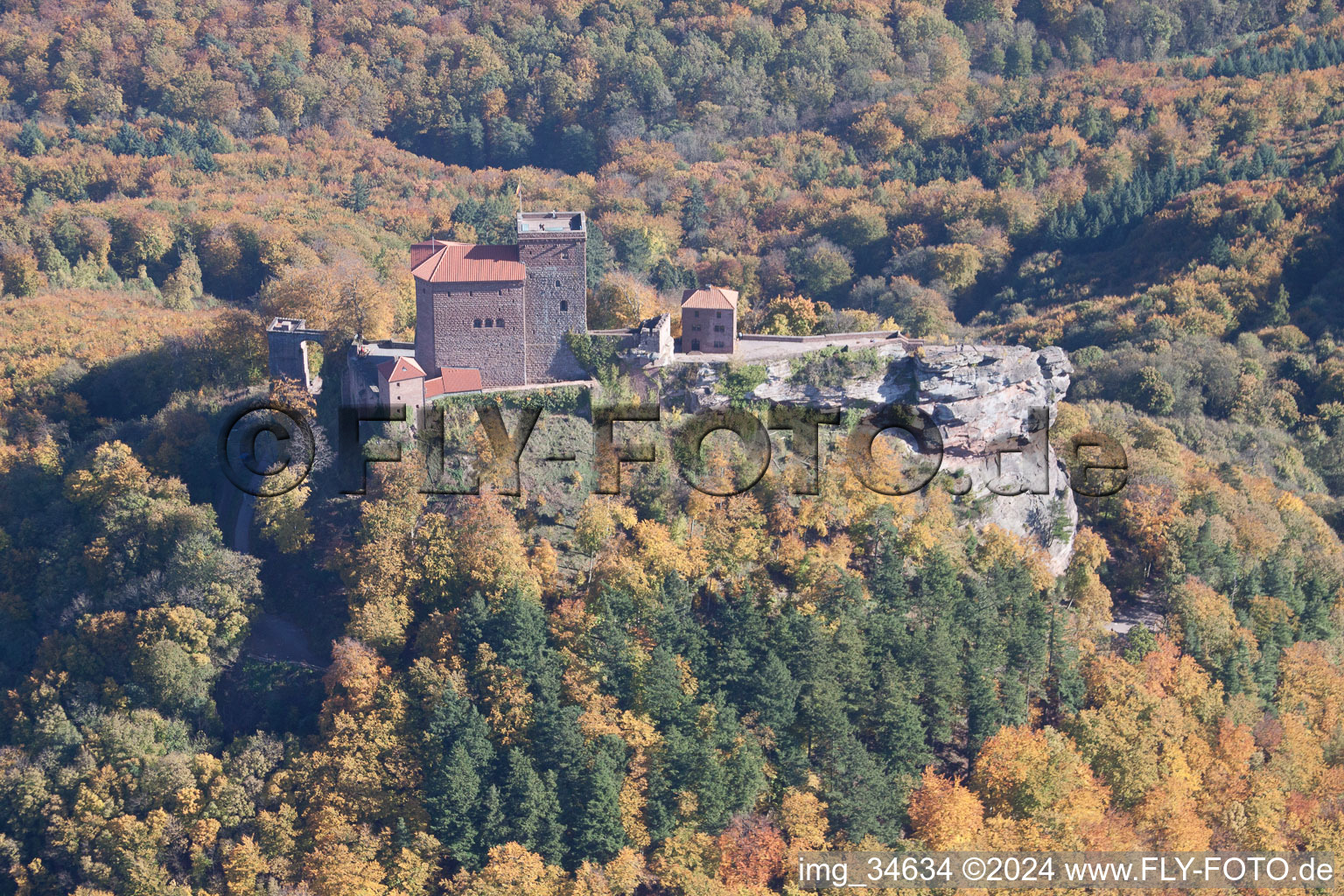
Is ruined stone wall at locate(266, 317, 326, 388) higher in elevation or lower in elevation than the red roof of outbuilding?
lower

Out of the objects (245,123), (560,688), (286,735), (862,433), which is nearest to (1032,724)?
(862,433)

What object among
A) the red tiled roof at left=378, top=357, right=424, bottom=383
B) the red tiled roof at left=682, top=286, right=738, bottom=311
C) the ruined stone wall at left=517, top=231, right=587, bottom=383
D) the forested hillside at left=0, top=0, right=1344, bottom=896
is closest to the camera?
Result: the forested hillside at left=0, top=0, right=1344, bottom=896

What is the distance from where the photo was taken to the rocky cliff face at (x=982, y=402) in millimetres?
64938

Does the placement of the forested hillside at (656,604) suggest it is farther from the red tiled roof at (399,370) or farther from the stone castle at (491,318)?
the red tiled roof at (399,370)

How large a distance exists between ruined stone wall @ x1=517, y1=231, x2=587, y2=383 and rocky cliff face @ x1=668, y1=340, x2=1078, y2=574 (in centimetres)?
564

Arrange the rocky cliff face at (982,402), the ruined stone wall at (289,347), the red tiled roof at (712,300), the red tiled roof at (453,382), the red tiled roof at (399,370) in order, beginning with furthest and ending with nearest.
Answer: the rocky cliff face at (982,402)
the red tiled roof at (712,300)
the ruined stone wall at (289,347)
the red tiled roof at (453,382)
the red tiled roof at (399,370)

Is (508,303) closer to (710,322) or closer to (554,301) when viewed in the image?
(554,301)

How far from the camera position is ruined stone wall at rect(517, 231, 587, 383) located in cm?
6238

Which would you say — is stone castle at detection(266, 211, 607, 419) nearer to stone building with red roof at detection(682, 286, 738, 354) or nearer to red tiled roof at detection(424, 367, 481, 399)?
red tiled roof at detection(424, 367, 481, 399)

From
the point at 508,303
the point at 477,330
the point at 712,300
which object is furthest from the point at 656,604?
the point at 712,300

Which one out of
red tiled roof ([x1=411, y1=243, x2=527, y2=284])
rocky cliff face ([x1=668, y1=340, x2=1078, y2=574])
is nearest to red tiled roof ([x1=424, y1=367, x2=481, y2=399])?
red tiled roof ([x1=411, y1=243, x2=527, y2=284])

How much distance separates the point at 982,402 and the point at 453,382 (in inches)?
913

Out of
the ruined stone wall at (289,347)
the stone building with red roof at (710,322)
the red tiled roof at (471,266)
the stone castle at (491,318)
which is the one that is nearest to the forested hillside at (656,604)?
the ruined stone wall at (289,347)

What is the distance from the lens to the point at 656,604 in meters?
58.2
